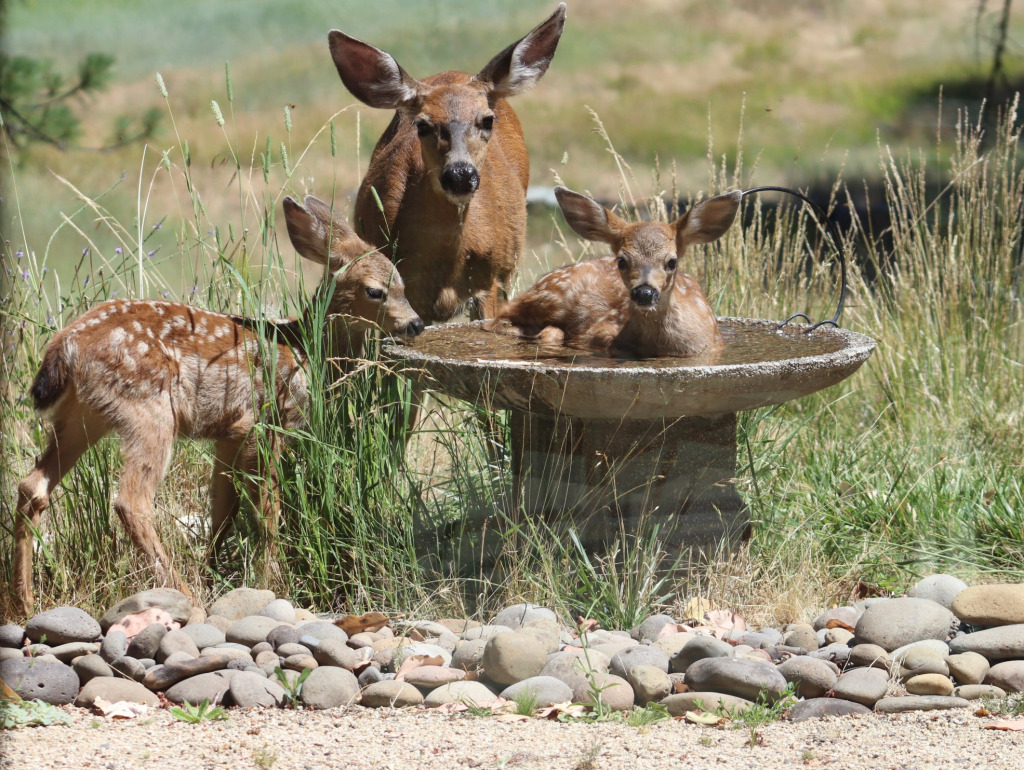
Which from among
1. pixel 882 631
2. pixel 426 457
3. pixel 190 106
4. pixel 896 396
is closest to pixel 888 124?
pixel 190 106

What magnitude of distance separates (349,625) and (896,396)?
12.1 feet

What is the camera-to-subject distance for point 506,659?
391 cm

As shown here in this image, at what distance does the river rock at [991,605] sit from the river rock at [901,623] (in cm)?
13

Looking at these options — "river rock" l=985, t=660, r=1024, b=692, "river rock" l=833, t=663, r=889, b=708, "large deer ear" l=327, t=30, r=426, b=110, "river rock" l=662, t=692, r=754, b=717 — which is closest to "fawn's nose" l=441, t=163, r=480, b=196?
"large deer ear" l=327, t=30, r=426, b=110

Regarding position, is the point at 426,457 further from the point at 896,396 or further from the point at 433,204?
the point at 896,396

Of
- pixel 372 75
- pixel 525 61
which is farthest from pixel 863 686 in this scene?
pixel 372 75

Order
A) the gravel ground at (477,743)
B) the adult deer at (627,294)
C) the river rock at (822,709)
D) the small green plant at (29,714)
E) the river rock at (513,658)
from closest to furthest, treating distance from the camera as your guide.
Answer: the gravel ground at (477,743), the small green plant at (29,714), the river rock at (822,709), the river rock at (513,658), the adult deer at (627,294)

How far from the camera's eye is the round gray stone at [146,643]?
162 inches

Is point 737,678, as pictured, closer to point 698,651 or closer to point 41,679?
point 698,651

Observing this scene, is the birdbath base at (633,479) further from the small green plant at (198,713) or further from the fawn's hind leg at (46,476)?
the fawn's hind leg at (46,476)

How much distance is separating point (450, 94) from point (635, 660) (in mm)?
2699

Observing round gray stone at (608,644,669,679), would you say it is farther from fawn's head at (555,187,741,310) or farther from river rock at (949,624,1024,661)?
fawn's head at (555,187,741,310)

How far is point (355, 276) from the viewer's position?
16.8ft

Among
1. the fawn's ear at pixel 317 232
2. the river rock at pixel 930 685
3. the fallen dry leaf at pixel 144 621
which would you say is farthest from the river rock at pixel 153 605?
the river rock at pixel 930 685
